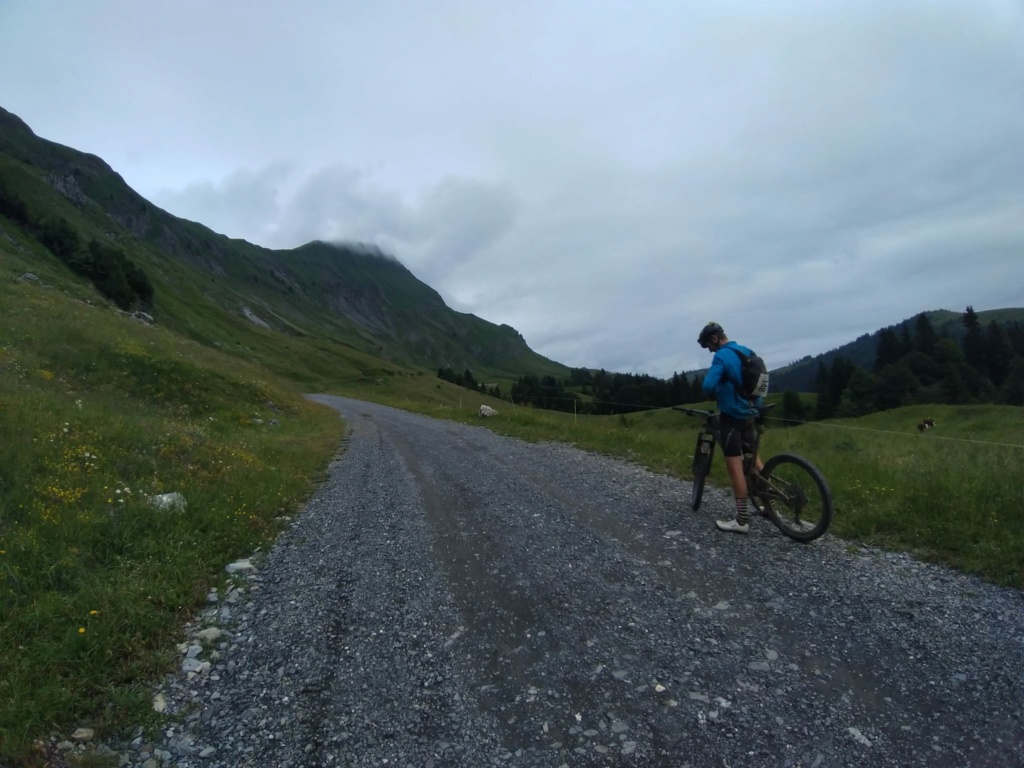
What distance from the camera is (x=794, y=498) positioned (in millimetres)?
6953

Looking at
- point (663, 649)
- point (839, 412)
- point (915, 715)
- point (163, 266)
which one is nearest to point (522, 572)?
point (663, 649)

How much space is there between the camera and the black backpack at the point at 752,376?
24.2 ft

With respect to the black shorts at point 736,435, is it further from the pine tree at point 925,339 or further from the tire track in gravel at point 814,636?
the pine tree at point 925,339

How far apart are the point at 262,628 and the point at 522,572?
2733 mm

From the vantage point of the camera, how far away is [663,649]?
14.7 ft

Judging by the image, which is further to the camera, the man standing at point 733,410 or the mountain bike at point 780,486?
the man standing at point 733,410

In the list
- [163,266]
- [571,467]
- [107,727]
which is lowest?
[107,727]

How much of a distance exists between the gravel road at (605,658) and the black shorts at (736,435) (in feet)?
3.69

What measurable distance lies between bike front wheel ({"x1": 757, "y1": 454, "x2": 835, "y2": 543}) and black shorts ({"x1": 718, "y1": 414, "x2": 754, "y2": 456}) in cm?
44

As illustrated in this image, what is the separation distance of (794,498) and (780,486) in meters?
0.34

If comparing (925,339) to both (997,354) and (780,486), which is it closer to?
(997,354)

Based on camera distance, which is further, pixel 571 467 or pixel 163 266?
pixel 163 266

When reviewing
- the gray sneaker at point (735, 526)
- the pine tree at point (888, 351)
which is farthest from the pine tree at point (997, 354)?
the gray sneaker at point (735, 526)

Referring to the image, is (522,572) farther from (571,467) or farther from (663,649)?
(571,467)
